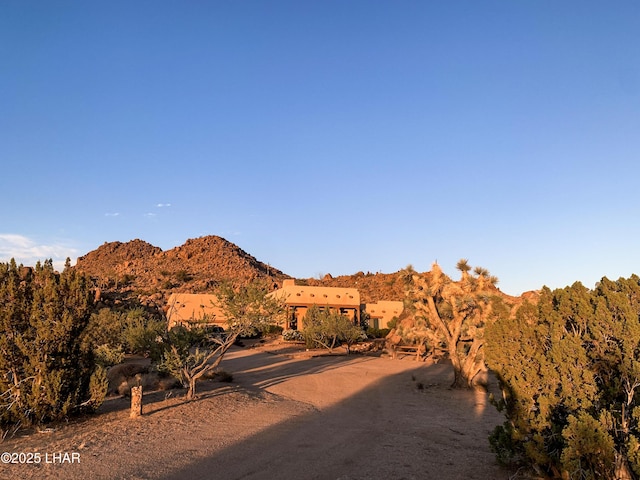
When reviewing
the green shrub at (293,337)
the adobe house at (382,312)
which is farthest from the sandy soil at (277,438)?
the adobe house at (382,312)

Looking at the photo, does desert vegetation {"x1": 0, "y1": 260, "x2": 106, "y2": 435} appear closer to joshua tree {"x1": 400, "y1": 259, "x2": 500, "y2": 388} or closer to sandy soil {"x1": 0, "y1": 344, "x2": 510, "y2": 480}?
sandy soil {"x1": 0, "y1": 344, "x2": 510, "y2": 480}

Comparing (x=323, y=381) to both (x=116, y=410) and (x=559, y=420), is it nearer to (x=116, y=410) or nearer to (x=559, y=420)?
(x=116, y=410)

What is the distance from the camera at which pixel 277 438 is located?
33.0 ft

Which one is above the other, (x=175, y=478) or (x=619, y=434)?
(x=619, y=434)

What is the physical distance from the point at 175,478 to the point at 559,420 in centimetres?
597

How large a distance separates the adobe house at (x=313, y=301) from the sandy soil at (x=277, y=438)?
2480 centimetres

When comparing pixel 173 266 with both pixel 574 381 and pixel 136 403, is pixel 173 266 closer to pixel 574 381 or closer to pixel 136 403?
pixel 136 403

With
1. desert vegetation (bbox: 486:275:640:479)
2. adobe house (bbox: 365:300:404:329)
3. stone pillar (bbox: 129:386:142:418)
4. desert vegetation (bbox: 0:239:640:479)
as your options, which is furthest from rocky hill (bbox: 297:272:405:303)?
desert vegetation (bbox: 486:275:640:479)

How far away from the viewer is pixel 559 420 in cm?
646

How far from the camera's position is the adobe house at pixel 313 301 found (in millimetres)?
42625

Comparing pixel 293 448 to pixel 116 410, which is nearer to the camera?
pixel 293 448

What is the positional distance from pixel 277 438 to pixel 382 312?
37847 millimetres

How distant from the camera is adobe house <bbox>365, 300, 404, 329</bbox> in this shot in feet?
152

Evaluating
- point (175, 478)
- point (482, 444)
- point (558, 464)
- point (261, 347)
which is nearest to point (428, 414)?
point (482, 444)
